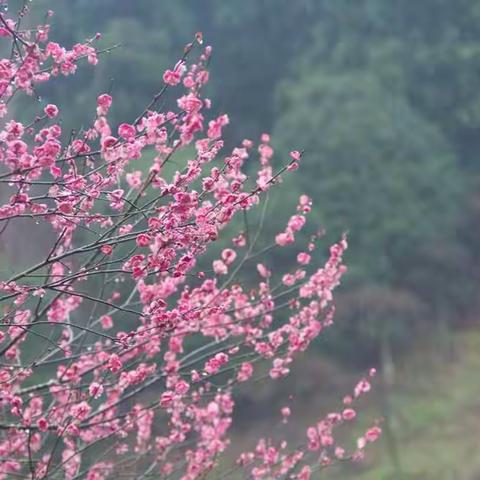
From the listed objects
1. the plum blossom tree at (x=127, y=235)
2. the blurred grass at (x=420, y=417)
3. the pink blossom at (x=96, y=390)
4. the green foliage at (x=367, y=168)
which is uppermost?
the green foliage at (x=367, y=168)

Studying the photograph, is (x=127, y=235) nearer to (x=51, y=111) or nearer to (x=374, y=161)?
(x=51, y=111)

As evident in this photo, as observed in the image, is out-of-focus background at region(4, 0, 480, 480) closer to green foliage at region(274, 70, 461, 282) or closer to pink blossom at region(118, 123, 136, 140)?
green foliage at region(274, 70, 461, 282)

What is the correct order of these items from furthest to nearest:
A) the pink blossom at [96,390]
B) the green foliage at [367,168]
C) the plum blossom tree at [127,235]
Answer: the green foliage at [367,168] < the pink blossom at [96,390] < the plum blossom tree at [127,235]

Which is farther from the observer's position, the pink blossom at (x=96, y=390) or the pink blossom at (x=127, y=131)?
the pink blossom at (x=96, y=390)

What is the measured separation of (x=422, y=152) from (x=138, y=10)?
474cm

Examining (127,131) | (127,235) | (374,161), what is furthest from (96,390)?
(374,161)

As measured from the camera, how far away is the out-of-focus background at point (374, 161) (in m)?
10.9

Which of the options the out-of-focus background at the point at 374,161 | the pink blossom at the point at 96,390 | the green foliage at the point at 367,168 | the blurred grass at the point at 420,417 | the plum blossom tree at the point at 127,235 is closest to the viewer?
the plum blossom tree at the point at 127,235

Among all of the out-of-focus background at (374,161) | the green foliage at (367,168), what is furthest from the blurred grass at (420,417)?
the green foliage at (367,168)

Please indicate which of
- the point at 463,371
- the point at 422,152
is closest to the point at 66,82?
the point at 422,152

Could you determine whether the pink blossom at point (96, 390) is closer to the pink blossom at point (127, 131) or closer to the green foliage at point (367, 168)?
the pink blossom at point (127, 131)

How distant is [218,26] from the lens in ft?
46.5

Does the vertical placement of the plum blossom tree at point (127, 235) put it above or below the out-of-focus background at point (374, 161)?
below

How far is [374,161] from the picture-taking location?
39.6 feet
